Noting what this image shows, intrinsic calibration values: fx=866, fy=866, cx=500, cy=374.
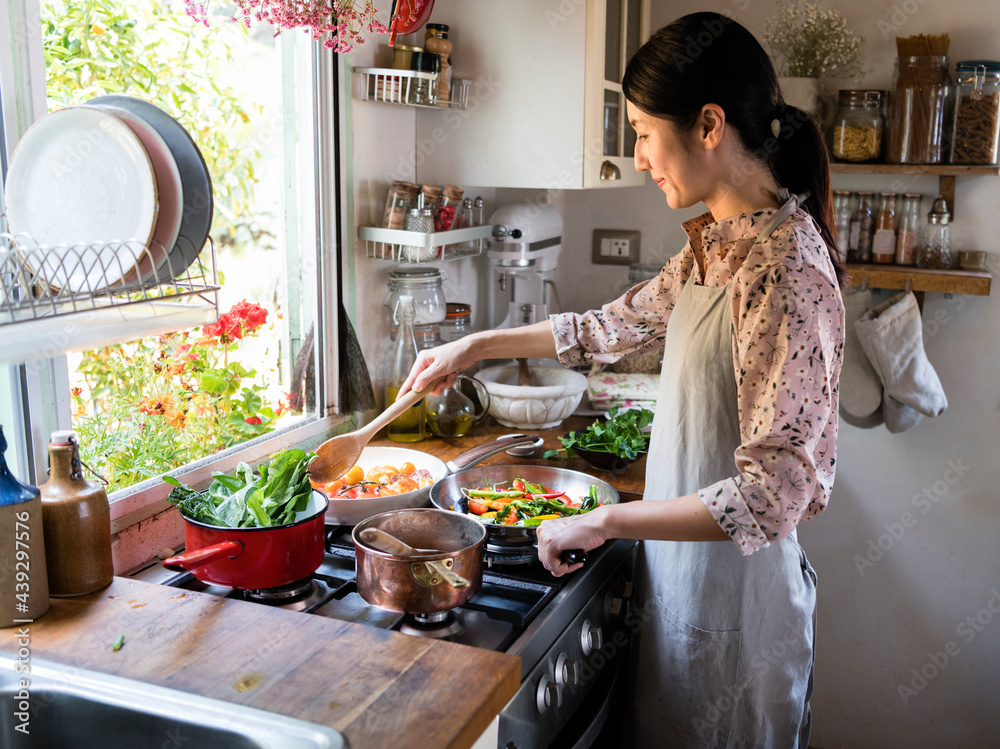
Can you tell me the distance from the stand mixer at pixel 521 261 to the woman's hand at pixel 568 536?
44.3 inches

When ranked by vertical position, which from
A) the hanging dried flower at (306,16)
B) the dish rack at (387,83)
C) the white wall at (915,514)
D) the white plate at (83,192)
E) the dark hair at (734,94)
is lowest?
the white wall at (915,514)

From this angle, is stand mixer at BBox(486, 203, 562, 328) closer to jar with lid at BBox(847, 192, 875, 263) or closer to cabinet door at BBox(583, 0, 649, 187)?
cabinet door at BBox(583, 0, 649, 187)

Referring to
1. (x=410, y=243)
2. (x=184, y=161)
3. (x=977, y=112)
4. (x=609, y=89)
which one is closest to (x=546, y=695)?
(x=184, y=161)

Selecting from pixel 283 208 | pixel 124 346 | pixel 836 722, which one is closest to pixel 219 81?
pixel 283 208

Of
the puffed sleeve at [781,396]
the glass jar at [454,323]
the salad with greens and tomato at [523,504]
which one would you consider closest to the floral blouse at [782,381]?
the puffed sleeve at [781,396]

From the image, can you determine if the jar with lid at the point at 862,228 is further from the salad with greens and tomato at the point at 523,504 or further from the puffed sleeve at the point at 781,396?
the puffed sleeve at the point at 781,396

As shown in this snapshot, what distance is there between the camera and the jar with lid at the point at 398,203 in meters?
1.87

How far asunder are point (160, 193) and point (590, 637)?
0.91 metres

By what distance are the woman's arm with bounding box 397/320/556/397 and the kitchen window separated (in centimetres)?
34

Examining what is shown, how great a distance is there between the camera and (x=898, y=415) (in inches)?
97.1

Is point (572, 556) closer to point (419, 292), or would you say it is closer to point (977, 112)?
point (419, 292)

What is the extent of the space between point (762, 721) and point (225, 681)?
874mm

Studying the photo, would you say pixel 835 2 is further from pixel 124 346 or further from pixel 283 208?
pixel 124 346

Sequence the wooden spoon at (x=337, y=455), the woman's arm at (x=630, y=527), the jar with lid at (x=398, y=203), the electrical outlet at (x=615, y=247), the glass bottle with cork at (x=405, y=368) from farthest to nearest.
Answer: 1. the electrical outlet at (x=615, y=247)
2. the glass bottle with cork at (x=405, y=368)
3. the jar with lid at (x=398, y=203)
4. the wooden spoon at (x=337, y=455)
5. the woman's arm at (x=630, y=527)
